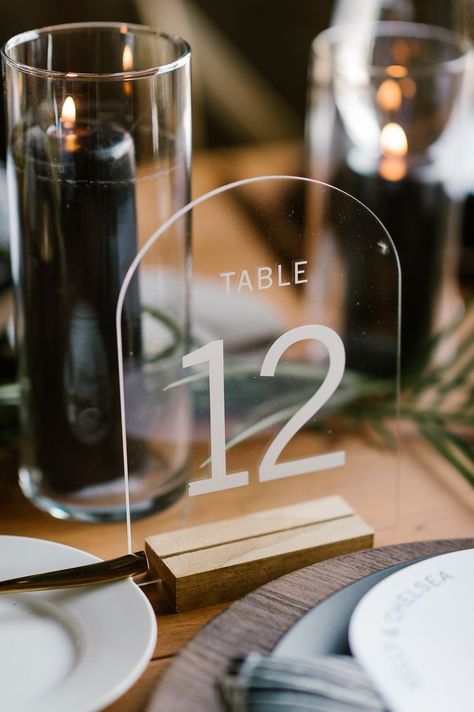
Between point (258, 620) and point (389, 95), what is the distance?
447mm

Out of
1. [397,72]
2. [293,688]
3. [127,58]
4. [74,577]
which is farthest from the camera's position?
[397,72]

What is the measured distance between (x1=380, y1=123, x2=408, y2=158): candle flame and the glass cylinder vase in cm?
26

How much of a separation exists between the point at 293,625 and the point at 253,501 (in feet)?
0.49

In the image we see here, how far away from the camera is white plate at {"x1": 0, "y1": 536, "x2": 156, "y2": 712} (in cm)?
37

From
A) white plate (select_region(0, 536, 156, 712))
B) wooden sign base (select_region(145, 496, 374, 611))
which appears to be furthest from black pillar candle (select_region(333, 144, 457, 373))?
white plate (select_region(0, 536, 156, 712))

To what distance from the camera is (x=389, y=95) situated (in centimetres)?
72

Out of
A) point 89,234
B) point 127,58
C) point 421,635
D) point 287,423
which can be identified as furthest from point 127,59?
point 421,635

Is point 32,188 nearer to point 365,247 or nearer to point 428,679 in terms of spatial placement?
point 365,247

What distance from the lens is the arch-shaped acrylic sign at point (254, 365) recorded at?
46 centimetres

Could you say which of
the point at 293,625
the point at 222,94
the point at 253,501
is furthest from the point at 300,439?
the point at 222,94

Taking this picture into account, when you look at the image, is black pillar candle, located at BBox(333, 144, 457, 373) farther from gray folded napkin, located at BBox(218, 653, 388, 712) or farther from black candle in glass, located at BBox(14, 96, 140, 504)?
gray folded napkin, located at BBox(218, 653, 388, 712)

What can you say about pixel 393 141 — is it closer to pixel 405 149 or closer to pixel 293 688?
pixel 405 149

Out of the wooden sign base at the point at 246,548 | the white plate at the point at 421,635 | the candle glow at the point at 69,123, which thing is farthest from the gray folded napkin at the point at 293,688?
the candle glow at the point at 69,123

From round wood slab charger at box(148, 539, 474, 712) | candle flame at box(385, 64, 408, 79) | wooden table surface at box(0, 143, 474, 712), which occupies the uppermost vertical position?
candle flame at box(385, 64, 408, 79)
